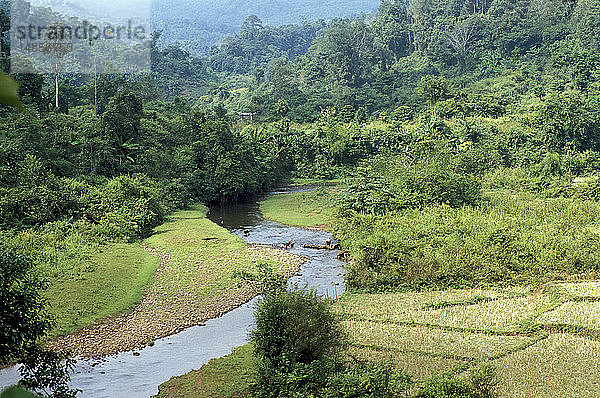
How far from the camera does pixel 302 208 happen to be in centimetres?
2802

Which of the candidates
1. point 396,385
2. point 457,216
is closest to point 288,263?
point 457,216

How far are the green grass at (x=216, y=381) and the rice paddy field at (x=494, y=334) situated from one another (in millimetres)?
1982

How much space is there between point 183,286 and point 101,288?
2.10 m

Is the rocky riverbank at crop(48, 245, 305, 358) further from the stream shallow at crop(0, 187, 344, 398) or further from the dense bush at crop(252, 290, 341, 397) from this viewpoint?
the dense bush at crop(252, 290, 341, 397)

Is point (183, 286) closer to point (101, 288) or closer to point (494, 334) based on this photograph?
point (101, 288)

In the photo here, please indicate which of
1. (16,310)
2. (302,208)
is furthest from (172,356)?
(302,208)

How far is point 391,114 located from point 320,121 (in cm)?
557

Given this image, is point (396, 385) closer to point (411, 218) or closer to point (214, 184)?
point (411, 218)

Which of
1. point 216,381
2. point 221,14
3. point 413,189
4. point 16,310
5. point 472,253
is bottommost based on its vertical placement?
point 216,381

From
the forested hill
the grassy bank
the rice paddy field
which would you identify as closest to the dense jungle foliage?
the rice paddy field

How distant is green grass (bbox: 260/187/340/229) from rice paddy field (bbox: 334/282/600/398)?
970 cm

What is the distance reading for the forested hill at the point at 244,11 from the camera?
13162 cm

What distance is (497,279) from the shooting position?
1569cm

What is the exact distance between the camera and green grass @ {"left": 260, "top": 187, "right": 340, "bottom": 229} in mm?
25453
